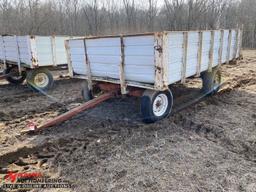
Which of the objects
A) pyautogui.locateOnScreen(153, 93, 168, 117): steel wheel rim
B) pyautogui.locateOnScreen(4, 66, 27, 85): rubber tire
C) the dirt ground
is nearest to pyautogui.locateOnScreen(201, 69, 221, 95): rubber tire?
the dirt ground

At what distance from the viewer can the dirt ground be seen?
288 centimetres

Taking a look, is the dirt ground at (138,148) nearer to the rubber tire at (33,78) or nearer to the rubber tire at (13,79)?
the rubber tire at (33,78)

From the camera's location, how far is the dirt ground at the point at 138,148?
288 cm

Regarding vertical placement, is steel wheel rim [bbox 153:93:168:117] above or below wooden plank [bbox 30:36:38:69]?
below

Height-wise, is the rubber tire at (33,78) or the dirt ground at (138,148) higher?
the rubber tire at (33,78)

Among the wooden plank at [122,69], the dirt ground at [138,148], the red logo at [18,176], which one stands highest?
the wooden plank at [122,69]

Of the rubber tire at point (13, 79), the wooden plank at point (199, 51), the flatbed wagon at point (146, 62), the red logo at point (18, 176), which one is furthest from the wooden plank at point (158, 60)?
the rubber tire at point (13, 79)

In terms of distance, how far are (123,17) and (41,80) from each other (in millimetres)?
24814

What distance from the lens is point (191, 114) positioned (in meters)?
5.03

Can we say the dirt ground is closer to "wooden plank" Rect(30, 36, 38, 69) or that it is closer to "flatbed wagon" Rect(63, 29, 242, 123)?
"flatbed wagon" Rect(63, 29, 242, 123)

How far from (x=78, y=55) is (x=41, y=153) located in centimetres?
250

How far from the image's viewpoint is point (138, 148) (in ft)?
12.0

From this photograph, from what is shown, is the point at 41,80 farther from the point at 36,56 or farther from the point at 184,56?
the point at 184,56

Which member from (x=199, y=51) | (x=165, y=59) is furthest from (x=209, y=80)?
(x=165, y=59)
